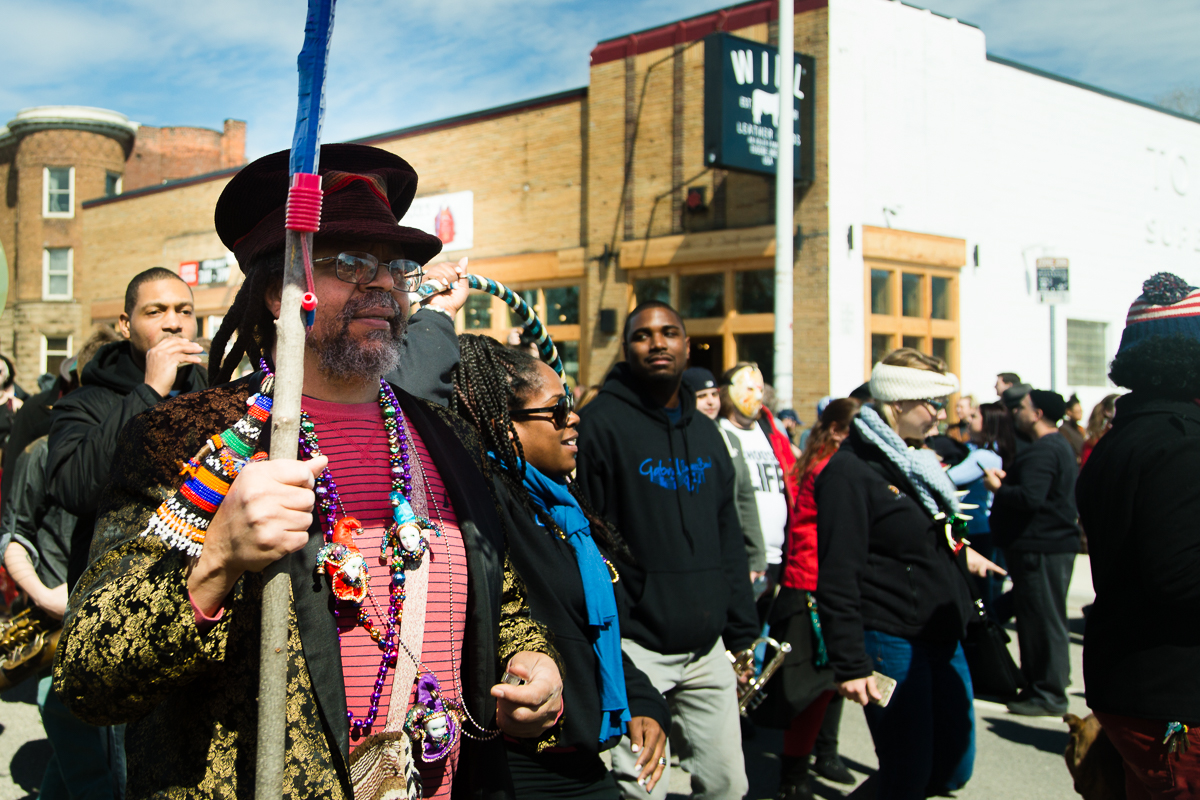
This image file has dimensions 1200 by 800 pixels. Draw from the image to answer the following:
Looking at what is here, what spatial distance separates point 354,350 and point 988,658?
3530mm

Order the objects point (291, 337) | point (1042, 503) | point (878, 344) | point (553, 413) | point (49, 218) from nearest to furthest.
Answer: point (291, 337)
point (553, 413)
point (1042, 503)
point (878, 344)
point (49, 218)

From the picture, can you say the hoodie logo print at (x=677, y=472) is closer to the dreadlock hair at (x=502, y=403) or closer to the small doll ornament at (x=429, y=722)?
the dreadlock hair at (x=502, y=403)

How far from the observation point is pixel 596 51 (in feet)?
53.4

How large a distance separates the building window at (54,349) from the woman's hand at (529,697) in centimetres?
3267

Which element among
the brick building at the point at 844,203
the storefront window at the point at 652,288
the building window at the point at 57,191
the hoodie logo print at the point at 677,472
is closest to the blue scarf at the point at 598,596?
the hoodie logo print at the point at 677,472

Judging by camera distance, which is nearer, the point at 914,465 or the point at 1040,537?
the point at 914,465

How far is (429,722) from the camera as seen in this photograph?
1.80 meters

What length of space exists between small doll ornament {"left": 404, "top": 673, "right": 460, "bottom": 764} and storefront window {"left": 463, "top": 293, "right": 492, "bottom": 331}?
16508 millimetres

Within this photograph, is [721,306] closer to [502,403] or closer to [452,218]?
[452,218]

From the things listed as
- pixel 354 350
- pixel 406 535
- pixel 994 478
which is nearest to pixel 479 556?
pixel 406 535

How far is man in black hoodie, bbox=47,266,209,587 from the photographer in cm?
308

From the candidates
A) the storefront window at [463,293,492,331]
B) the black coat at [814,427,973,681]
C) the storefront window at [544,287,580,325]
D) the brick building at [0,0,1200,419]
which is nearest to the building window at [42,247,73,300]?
the brick building at [0,0,1200,419]

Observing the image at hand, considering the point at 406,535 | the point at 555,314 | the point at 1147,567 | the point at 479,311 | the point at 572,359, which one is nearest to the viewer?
the point at 406,535

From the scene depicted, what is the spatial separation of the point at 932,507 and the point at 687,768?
4.93 ft
